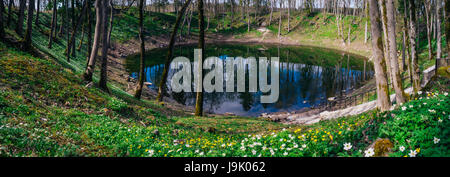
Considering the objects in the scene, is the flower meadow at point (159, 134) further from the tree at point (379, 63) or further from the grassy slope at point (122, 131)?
the tree at point (379, 63)

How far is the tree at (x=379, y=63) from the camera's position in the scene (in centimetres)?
889

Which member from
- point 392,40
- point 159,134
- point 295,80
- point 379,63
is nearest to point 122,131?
point 159,134

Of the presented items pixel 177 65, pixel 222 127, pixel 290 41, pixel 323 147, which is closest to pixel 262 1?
pixel 290 41

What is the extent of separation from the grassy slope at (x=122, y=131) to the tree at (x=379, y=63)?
0.65m

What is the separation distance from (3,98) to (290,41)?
237 ft

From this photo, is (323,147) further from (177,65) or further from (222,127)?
(177,65)

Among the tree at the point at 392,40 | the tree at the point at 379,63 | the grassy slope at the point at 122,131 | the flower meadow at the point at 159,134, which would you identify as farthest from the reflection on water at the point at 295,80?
the tree at the point at 379,63

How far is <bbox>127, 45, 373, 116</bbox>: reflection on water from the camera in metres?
26.5

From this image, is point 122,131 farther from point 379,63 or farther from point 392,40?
point 392,40

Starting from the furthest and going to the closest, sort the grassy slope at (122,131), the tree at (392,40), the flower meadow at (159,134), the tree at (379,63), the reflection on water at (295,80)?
the reflection on water at (295,80) → the tree at (392,40) → the tree at (379,63) → the grassy slope at (122,131) → the flower meadow at (159,134)

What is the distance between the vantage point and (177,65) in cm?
4497

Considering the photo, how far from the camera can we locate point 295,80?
36.3 metres

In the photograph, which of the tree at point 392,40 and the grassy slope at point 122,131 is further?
the tree at point 392,40

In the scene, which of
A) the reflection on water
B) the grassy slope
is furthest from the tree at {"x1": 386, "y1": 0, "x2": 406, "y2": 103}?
the reflection on water
